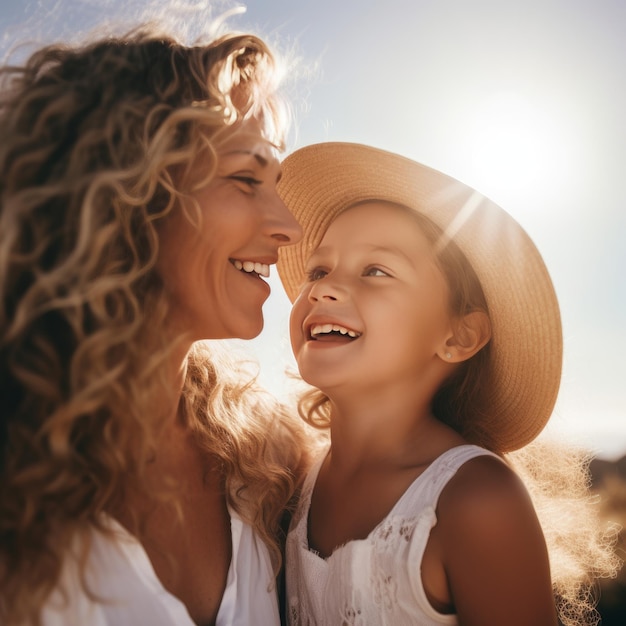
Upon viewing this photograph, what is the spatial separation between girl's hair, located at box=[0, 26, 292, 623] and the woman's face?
9 centimetres

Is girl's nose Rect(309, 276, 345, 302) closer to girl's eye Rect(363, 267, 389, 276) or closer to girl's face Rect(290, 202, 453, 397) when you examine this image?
girl's face Rect(290, 202, 453, 397)

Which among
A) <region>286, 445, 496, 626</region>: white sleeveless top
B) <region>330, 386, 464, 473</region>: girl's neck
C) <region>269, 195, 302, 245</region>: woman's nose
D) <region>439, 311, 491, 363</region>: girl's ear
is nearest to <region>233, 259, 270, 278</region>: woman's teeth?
<region>269, 195, 302, 245</region>: woman's nose

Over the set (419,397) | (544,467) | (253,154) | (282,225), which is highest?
(253,154)

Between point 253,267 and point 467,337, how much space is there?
962mm

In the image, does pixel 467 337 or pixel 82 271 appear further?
pixel 467 337

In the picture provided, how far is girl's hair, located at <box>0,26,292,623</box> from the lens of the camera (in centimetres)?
142

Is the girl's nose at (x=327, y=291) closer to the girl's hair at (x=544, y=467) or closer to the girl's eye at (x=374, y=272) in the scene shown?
the girl's eye at (x=374, y=272)

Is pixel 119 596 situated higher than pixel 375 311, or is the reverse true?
pixel 375 311

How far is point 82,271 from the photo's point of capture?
148 cm

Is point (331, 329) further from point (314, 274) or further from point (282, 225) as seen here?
point (282, 225)

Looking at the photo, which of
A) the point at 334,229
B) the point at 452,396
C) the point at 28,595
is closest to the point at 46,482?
the point at 28,595

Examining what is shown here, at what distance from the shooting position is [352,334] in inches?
93.2

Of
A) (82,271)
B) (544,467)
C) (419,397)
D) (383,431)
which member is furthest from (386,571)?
(544,467)

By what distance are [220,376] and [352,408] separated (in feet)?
1.93
